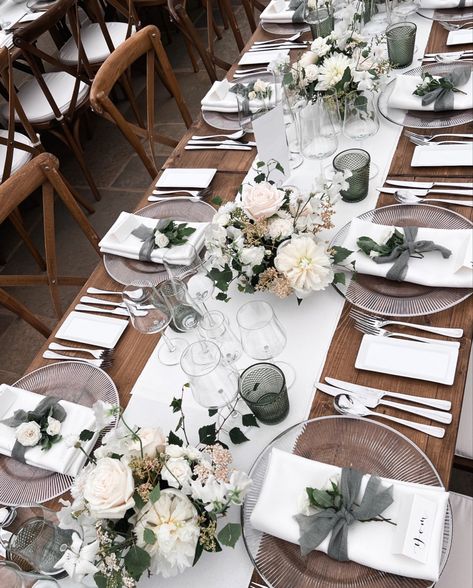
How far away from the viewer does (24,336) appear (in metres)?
2.95

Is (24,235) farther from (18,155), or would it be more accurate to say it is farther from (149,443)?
(149,443)

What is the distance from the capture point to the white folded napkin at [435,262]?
1.27m

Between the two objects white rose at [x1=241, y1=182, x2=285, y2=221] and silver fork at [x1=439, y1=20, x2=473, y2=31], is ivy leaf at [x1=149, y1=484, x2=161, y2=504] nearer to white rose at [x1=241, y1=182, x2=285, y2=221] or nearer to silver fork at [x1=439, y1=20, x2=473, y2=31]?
white rose at [x1=241, y1=182, x2=285, y2=221]

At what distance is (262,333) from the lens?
125 centimetres

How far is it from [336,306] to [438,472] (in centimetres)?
45

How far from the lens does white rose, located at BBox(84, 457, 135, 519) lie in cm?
91

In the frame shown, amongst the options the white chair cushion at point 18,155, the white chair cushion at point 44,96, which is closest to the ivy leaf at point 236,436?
the white chair cushion at point 18,155

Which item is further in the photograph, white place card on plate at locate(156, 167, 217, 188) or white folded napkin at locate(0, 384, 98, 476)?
white place card on plate at locate(156, 167, 217, 188)

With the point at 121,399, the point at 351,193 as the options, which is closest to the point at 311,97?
the point at 351,193

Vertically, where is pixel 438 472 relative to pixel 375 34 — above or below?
below

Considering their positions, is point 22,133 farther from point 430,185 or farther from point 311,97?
point 430,185

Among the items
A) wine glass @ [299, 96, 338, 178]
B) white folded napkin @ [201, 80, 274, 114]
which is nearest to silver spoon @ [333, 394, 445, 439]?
wine glass @ [299, 96, 338, 178]

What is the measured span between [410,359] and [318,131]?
0.83m

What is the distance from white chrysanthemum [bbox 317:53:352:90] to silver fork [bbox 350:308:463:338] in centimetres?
73
